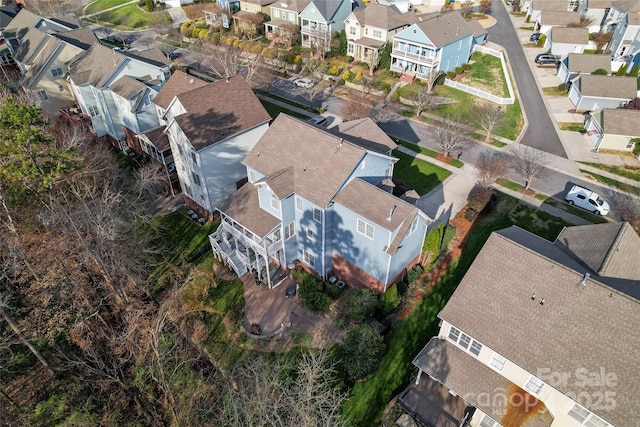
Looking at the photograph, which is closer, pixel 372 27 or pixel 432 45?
pixel 432 45

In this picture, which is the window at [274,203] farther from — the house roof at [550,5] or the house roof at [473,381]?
the house roof at [550,5]

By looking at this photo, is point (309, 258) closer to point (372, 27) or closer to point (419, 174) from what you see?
point (419, 174)

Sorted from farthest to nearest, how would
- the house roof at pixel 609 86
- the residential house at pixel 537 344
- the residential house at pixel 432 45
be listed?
the residential house at pixel 432 45 < the house roof at pixel 609 86 < the residential house at pixel 537 344

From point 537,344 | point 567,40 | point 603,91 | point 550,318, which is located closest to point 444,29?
point 567,40

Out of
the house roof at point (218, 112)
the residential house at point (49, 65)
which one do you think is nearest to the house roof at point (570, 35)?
the house roof at point (218, 112)

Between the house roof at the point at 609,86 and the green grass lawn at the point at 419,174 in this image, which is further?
the house roof at the point at 609,86

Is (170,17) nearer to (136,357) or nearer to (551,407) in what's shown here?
(136,357)
